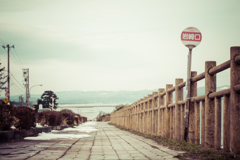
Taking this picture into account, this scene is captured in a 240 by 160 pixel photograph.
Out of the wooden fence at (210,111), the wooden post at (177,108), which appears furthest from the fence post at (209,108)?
the wooden post at (177,108)

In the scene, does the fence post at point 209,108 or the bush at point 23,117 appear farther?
the bush at point 23,117

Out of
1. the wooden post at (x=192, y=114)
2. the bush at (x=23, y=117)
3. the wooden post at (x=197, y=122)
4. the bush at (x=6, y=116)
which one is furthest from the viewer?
the bush at (x=23, y=117)

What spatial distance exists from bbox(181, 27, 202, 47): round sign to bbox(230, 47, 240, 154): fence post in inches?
101

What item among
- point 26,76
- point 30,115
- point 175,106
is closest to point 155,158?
point 175,106

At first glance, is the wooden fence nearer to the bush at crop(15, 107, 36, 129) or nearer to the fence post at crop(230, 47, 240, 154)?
the fence post at crop(230, 47, 240, 154)

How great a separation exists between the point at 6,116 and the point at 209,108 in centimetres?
585

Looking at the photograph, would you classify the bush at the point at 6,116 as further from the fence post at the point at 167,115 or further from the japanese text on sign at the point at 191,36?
the japanese text on sign at the point at 191,36

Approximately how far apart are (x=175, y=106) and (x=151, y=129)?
3989 millimetres

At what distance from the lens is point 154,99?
1150cm

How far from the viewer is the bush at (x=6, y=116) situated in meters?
7.99

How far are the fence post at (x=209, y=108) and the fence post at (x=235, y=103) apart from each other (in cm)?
102

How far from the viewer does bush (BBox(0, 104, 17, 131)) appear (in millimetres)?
7989

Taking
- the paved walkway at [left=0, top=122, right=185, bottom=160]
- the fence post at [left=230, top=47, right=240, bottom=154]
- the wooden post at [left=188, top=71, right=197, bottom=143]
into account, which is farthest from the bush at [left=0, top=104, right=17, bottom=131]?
the fence post at [left=230, top=47, right=240, bottom=154]

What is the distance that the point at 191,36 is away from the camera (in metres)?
7.23
